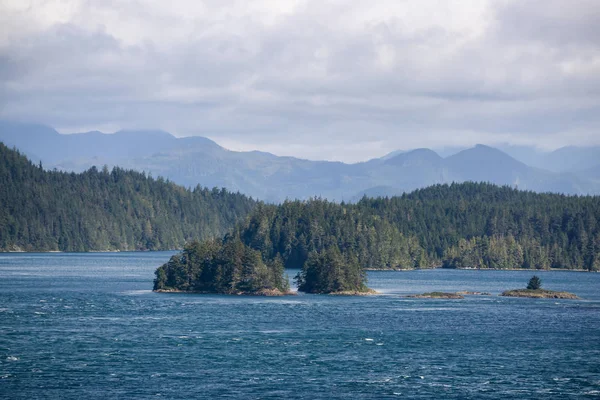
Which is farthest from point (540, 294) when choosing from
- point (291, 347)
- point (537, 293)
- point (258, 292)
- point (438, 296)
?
point (291, 347)

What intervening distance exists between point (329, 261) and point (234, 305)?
90.7 feet

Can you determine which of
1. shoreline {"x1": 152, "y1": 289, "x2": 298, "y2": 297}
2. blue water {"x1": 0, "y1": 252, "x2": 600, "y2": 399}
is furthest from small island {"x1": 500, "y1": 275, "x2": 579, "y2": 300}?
shoreline {"x1": 152, "y1": 289, "x2": 298, "y2": 297}

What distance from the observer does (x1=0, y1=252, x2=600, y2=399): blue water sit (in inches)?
2680

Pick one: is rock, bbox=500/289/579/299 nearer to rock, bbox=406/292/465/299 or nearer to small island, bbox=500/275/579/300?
small island, bbox=500/275/579/300

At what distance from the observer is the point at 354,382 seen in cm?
7075

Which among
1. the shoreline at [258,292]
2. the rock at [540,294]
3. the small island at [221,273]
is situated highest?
the small island at [221,273]

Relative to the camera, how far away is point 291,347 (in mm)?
88312

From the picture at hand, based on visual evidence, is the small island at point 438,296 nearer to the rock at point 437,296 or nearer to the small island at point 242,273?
the rock at point 437,296

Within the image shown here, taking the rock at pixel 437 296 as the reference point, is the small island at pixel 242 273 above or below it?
above

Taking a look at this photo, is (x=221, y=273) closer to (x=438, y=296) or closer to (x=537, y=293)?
(x=438, y=296)

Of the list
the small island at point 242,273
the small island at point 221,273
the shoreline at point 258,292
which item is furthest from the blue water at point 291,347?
the small island at point 242,273

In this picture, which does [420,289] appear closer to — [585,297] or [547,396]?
[585,297]

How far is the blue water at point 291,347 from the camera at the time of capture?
2680 inches

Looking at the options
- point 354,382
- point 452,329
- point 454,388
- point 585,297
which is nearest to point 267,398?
point 354,382
